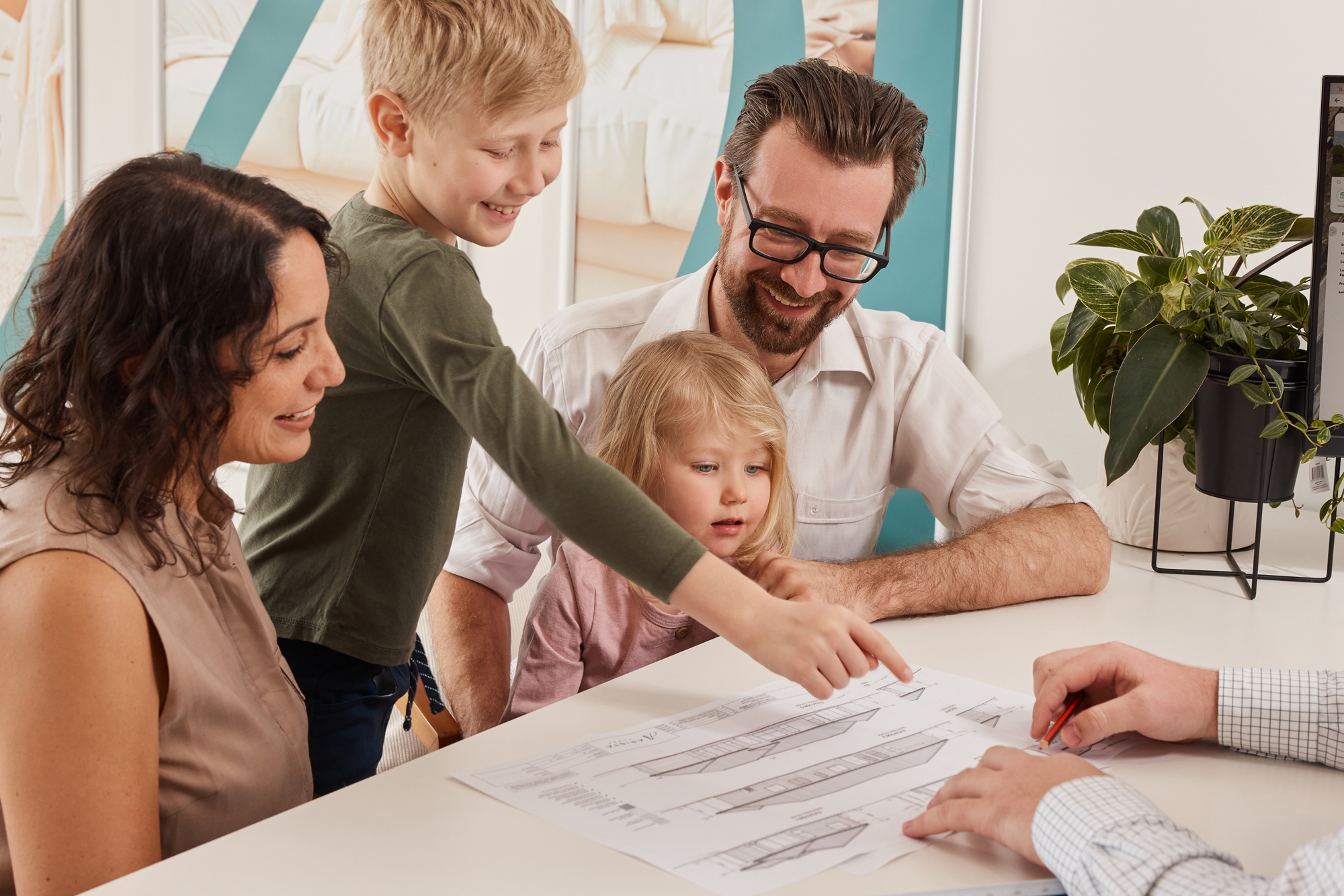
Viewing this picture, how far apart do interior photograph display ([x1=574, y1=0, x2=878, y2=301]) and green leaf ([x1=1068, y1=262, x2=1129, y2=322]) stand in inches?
41.1

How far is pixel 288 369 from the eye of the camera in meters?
0.89

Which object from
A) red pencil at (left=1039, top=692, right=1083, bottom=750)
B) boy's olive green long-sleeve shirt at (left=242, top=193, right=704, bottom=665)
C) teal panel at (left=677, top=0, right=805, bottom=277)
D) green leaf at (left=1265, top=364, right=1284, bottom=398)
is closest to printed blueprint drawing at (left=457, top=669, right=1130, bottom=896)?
red pencil at (left=1039, top=692, right=1083, bottom=750)

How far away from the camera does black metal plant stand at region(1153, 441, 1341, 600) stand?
4.76ft

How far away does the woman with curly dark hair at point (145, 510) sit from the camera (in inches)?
29.4

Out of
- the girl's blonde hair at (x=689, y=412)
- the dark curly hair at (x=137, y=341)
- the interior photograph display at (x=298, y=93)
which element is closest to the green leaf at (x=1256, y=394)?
the girl's blonde hair at (x=689, y=412)

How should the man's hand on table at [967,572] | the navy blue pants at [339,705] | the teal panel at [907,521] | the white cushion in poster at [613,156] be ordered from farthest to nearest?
the white cushion in poster at [613,156]
the teal panel at [907,521]
the man's hand on table at [967,572]
the navy blue pants at [339,705]

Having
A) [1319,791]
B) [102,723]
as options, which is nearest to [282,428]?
[102,723]

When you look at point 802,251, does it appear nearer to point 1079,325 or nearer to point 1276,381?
point 1079,325

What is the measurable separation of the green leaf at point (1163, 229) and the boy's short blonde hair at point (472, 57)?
96 cm

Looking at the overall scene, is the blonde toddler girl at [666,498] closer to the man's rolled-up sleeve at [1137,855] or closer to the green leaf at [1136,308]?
the green leaf at [1136,308]

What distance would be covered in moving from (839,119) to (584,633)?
2.63 feet

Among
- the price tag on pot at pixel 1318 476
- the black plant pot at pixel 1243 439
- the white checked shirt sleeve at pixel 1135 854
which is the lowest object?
the white checked shirt sleeve at pixel 1135 854

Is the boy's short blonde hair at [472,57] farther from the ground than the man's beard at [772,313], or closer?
farther from the ground

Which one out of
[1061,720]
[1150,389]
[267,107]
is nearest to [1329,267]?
[1150,389]
